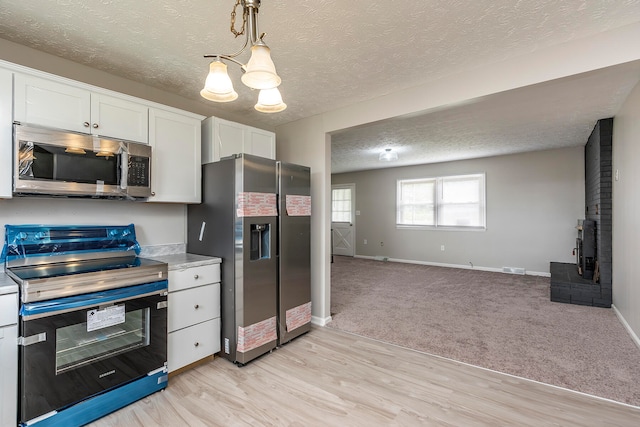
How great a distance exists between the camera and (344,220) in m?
8.66

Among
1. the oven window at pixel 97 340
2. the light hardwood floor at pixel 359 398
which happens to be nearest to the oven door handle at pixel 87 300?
the oven window at pixel 97 340

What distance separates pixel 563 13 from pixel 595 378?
258cm

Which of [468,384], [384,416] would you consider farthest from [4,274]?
[468,384]

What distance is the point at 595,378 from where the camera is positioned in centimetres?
225

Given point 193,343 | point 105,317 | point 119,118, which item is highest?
point 119,118

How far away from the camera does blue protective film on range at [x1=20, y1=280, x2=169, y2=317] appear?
1.60m

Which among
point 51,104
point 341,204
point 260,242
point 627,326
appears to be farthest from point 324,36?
point 341,204

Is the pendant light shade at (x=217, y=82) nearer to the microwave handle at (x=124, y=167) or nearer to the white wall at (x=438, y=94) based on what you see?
the microwave handle at (x=124, y=167)

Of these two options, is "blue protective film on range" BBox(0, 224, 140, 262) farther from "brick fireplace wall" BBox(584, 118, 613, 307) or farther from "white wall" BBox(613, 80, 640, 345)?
"brick fireplace wall" BBox(584, 118, 613, 307)

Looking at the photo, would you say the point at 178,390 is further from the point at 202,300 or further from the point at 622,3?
the point at 622,3

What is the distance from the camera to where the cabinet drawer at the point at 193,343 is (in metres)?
2.26

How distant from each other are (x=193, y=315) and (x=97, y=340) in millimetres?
645

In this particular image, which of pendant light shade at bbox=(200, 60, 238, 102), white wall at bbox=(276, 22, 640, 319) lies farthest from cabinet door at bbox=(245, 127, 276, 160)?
pendant light shade at bbox=(200, 60, 238, 102)

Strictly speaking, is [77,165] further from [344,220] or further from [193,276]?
[344,220]
